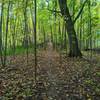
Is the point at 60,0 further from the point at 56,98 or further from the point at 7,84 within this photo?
the point at 56,98

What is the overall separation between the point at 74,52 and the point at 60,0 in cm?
398

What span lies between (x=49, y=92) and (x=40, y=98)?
22.6 inches

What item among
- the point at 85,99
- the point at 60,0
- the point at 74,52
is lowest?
the point at 85,99

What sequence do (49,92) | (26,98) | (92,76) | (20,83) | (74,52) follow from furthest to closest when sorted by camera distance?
(74,52), (92,76), (20,83), (49,92), (26,98)

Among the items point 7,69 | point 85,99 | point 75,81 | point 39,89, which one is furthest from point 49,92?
point 7,69

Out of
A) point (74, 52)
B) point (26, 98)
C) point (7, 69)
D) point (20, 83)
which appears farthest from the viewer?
point (74, 52)

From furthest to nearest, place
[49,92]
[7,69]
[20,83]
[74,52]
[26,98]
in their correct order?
[74,52], [7,69], [20,83], [49,92], [26,98]

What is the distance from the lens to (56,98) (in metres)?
6.75

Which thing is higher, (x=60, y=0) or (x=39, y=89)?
(x=60, y=0)

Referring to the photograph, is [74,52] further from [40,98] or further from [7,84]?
[40,98]

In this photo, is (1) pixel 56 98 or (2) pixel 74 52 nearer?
(1) pixel 56 98

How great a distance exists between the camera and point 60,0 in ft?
53.2

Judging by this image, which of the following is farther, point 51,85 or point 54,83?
point 54,83

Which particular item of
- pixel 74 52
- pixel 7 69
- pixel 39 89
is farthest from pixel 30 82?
pixel 74 52
